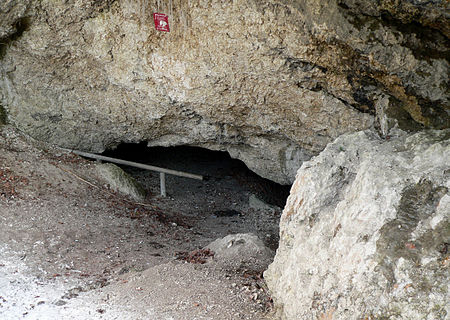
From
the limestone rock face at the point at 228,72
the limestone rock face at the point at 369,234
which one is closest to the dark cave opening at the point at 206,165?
the limestone rock face at the point at 228,72

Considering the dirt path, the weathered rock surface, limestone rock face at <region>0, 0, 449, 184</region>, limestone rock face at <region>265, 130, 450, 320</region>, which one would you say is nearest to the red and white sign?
limestone rock face at <region>0, 0, 449, 184</region>

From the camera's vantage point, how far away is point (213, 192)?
34.3ft

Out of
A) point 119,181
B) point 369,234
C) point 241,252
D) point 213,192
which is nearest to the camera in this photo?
point 369,234

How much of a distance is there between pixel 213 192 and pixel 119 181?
2574mm

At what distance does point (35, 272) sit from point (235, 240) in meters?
2.58

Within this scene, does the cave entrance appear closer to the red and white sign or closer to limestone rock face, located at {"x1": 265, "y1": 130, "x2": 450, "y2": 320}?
limestone rock face, located at {"x1": 265, "y1": 130, "x2": 450, "y2": 320}

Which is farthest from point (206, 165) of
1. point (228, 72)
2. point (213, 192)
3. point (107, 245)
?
point (107, 245)

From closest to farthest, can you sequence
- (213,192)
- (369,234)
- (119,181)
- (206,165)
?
1. (369,234)
2. (119,181)
3. (213,192)
4. (206,165)

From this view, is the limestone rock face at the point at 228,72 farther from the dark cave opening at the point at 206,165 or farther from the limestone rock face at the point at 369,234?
the dark cave opening at the point at 206,165

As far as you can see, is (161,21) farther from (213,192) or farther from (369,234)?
(213,192)

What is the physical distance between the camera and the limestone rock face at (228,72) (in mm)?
4863

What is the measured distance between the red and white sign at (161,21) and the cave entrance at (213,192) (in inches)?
142

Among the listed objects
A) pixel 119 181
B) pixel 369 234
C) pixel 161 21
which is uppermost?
pixel 161 21

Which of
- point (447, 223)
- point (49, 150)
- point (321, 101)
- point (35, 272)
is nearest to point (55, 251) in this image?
point (35, 272)
